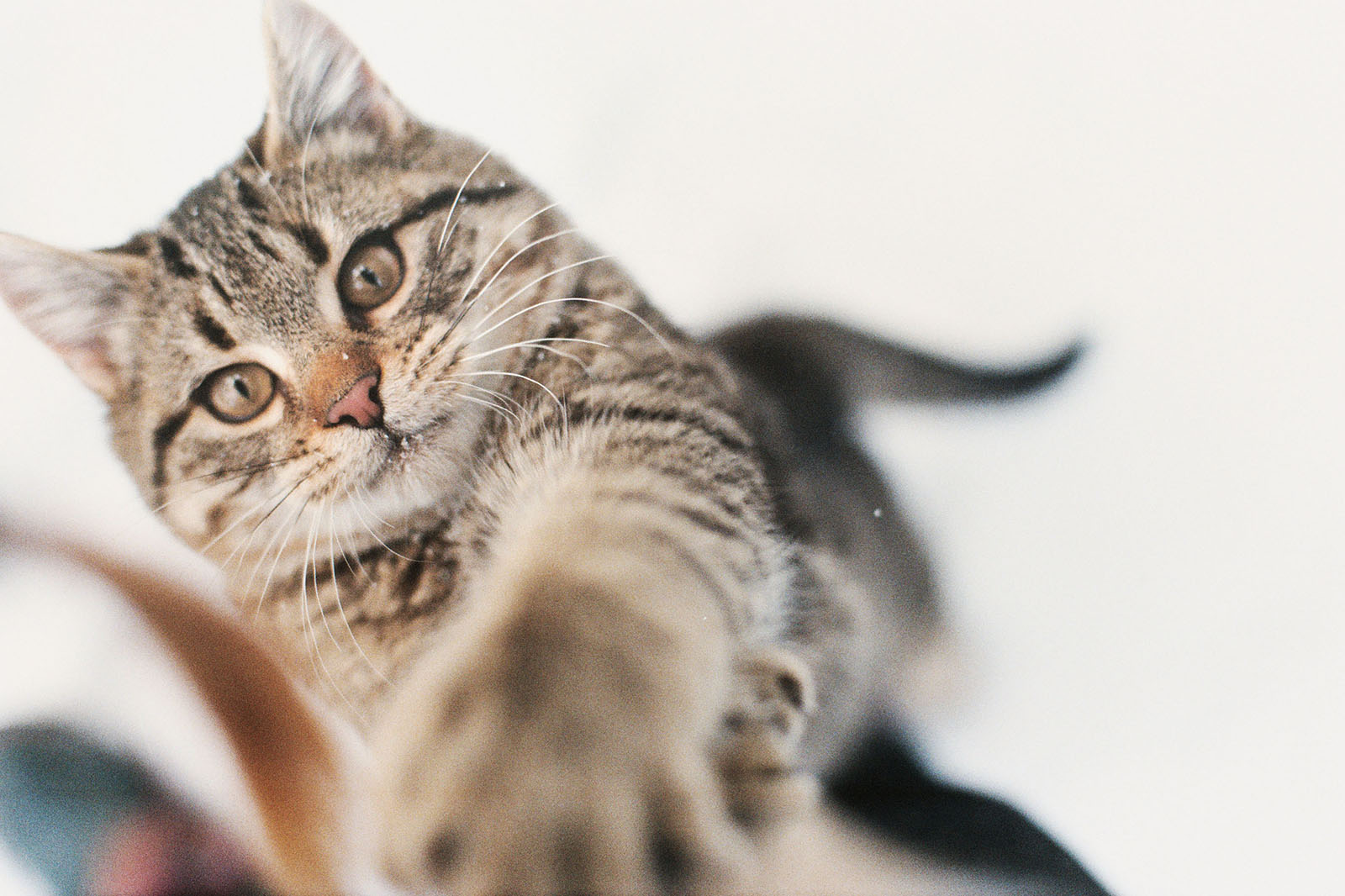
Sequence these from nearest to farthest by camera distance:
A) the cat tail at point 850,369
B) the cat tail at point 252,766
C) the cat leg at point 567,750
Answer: the cat leg at point 567,750 → the cat tail at point 252,766 → the cat tail at point 850,369

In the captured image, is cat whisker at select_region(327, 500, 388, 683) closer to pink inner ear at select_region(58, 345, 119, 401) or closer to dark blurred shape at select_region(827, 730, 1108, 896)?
pink inner ear at select_region(58, 345, 119, 401)

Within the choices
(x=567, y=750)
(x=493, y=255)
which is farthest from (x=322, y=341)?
(x=567, y=750)

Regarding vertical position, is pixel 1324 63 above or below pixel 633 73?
above

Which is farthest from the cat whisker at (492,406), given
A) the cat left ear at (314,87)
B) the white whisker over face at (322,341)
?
the cat left ear at (314,87)

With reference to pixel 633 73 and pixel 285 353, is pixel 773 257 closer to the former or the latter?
pixel 633 73

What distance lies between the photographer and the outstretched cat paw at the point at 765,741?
13.2 inches

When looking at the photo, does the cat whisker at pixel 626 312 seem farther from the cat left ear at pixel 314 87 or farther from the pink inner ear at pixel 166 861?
the pink inner ear at pixel 166 861

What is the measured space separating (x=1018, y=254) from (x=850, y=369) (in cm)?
18

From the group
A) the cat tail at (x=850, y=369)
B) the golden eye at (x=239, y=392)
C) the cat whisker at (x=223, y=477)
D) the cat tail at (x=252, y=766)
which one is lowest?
the cat tail at (x=252, y=766)

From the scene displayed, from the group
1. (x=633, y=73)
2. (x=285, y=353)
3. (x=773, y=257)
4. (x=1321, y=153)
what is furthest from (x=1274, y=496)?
(x=285, y=353)

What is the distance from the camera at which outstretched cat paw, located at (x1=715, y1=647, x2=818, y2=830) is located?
34 cm

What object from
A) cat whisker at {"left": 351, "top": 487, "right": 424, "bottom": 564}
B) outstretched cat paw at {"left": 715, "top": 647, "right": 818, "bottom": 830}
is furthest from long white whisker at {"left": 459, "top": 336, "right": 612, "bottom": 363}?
outstretched cat paw at {"left": 715, "top": 647, "right": 818, "bottom": 830}

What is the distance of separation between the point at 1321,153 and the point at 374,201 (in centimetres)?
78

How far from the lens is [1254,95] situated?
0.67 metres
